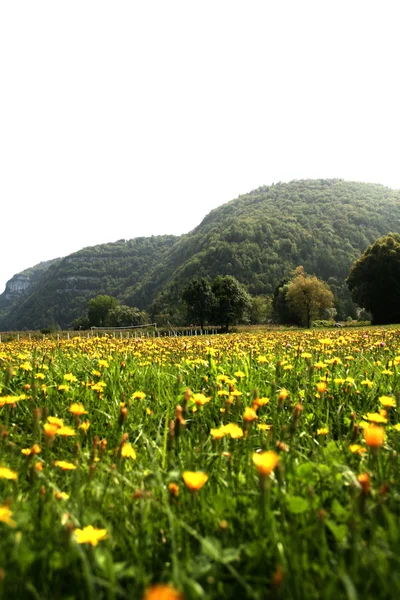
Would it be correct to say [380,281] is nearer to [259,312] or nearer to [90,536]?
[90,536]

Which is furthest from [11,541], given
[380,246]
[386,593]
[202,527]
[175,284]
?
[175,284]

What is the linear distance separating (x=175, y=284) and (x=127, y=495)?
123520mm

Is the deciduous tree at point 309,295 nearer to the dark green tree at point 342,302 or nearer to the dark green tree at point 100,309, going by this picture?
the dark green tree at point 342,302

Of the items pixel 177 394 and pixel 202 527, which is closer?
pixel 202 527

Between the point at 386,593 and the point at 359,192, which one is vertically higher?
the point at 359,192

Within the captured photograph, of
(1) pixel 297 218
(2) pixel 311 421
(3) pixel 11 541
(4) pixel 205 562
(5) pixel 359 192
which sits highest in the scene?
(5) pixel 359 192

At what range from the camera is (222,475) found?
A: 6.96 ft

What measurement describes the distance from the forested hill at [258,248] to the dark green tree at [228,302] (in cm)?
3717

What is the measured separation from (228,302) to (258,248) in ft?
245

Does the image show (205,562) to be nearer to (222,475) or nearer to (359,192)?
(222,475)

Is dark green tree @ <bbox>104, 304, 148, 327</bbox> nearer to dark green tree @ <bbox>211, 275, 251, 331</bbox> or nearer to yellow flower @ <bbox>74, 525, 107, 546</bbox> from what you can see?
dark green tree @ <bbox>211, 275, 251, 331</bbox>

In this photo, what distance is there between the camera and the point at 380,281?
1698 inches

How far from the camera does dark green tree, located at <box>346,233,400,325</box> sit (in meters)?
42.4

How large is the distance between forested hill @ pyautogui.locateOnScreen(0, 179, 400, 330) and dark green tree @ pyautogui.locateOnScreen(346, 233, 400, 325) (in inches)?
2140
